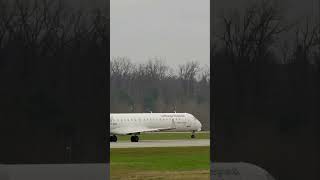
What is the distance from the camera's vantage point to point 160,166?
11.4m

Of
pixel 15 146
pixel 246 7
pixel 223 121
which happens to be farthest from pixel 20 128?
pixel 246 7

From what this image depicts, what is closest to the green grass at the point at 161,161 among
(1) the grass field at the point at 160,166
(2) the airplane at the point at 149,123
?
(1) the grass field at the point at 160,166

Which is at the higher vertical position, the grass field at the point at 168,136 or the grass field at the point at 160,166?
the grass field at the point at 160,166

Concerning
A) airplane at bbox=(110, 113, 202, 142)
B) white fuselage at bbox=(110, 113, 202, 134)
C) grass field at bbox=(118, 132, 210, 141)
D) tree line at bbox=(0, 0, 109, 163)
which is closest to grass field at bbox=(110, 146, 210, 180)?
airplane at bbox=(110, 113, 202, 142)

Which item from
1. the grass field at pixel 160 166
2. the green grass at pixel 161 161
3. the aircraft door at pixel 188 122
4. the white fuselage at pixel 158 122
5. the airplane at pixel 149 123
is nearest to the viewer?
the grass field at pixel 160 166

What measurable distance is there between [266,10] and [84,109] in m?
1.28

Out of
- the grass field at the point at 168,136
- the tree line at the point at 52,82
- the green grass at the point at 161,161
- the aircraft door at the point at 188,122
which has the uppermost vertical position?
the tree line at the point at 52,82

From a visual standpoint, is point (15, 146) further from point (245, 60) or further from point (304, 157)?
point (304, 157)

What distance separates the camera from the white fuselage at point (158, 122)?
68.4ft

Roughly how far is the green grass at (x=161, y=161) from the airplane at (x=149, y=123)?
17.5ft

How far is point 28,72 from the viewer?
3453mm

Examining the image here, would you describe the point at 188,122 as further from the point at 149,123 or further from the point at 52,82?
the point at 52,82

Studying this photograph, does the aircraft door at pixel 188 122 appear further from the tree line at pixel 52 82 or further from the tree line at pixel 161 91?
the tree line at pixel 52 82

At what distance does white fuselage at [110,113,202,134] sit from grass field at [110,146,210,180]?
582 centimetres
